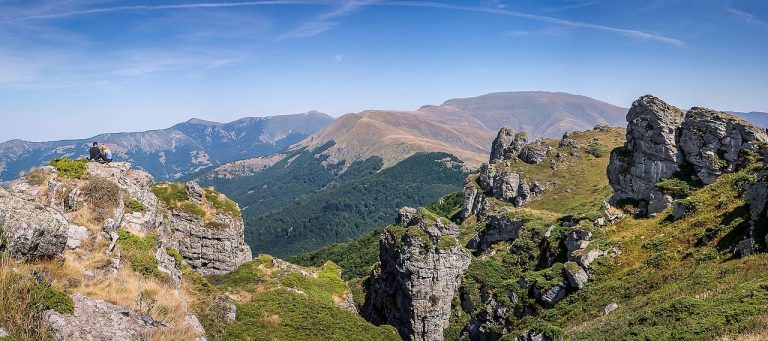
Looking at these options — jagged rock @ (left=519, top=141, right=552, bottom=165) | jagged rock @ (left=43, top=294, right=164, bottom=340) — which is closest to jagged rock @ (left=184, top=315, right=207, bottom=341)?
jagged rock @ (left=43, top=294, right=164, bottom=340)

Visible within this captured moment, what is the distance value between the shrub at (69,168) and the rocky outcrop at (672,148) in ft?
162

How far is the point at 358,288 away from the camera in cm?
7738

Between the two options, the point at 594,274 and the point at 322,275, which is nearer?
the point at 594,274

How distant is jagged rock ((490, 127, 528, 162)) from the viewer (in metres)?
134

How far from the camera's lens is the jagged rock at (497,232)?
235ft

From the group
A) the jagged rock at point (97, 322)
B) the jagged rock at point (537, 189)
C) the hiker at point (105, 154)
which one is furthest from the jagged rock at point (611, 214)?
the jagged rock at point (537, 189)

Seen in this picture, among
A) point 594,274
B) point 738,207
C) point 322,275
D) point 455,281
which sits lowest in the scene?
point 455,281

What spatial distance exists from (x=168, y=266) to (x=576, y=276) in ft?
102

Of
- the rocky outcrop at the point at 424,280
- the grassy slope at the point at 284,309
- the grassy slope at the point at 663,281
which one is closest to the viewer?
the grassy slope at the point at 663,281

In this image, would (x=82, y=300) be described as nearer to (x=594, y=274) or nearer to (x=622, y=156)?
(x=594, y=274)

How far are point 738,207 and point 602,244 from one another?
34.4ft

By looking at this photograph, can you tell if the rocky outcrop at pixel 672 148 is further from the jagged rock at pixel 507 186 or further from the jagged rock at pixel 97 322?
the jagged rock at pixel 507 186

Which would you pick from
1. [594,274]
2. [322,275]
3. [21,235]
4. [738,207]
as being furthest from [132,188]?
[738,207]

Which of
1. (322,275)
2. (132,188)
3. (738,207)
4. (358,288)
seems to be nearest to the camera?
(132,188)
